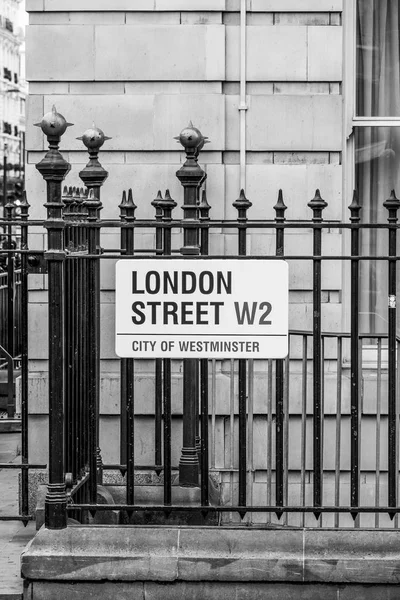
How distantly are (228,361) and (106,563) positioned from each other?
8.64 feet

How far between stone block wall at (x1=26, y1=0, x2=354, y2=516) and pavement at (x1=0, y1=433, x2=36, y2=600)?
1.69ft

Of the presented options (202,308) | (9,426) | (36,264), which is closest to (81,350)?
(202,308)

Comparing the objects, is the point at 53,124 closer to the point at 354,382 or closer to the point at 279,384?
the point at 279,384

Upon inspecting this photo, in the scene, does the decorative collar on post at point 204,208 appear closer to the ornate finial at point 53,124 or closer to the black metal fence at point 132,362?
the black metal fence at point 132,362

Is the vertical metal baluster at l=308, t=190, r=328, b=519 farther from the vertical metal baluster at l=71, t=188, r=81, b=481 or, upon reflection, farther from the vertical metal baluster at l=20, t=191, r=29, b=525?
the vertical metal baluster at l=20, t=191, r=29, b=525

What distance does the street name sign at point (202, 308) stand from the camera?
5.73 m

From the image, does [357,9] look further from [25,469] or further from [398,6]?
[25,469]

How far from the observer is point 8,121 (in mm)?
107812

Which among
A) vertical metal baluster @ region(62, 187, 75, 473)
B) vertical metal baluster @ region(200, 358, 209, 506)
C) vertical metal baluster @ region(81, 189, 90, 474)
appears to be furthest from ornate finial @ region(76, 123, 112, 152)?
vertical metal baluster @ region(200, 358, 209, 506)

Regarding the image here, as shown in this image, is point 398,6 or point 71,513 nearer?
point 71,513

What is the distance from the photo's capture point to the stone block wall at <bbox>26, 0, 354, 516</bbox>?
7.89m

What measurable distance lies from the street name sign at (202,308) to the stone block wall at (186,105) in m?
2.17

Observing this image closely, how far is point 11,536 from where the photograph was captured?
7035mm

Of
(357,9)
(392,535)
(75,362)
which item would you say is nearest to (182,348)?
(75,362)
